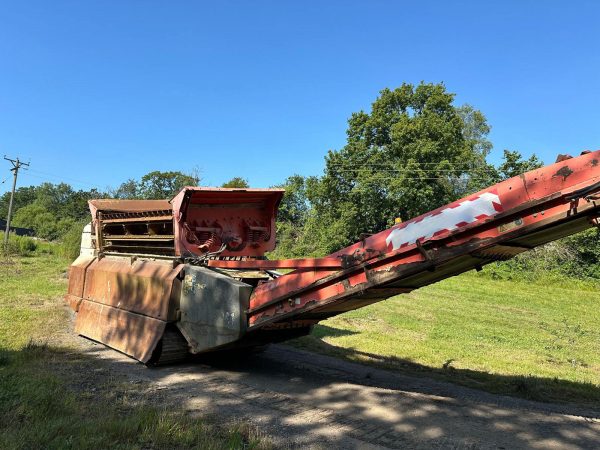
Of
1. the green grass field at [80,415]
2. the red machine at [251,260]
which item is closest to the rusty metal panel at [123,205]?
the red machine at [251,260]

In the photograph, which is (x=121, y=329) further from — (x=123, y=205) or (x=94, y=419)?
(x=94, y=419)

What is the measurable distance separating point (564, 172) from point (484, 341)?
24.7 feet

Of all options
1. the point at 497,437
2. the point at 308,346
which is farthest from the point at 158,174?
the point at 497,437

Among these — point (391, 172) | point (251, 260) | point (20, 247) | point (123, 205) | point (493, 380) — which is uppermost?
point (391, 172)

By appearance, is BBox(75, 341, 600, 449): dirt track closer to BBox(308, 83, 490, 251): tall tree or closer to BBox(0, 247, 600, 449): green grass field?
BBox(0, 247, 600, 449): green grass field

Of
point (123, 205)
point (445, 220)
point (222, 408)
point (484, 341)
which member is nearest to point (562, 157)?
point (445, 220)

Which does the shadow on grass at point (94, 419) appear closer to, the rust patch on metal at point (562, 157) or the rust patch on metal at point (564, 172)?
the rust patch on metal at point (564, 172)

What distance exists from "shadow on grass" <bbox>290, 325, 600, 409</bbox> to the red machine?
148 cm

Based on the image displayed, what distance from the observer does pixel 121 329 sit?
707 cm

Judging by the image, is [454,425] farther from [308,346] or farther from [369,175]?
[369,175]

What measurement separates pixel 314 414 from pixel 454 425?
1.30m

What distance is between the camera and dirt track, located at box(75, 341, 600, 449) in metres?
4.08

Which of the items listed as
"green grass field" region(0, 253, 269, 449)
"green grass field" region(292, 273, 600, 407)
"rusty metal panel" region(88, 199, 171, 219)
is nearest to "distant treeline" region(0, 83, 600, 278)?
"green grass field" region(292, 273, 600, 407)

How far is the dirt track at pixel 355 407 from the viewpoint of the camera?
13.4 feet
